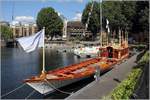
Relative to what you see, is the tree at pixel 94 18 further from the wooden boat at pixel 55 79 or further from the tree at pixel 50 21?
the wooden boat at pixel 55 79

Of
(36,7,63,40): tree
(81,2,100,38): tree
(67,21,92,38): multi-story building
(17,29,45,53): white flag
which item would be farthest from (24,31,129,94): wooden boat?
(67,21,92,38): multi-story building

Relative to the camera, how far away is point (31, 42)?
70.4ft

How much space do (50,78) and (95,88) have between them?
6.79m

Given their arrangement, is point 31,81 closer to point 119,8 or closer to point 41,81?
point 41,81

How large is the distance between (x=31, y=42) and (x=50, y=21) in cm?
11050

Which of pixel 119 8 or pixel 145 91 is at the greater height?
Answer: pixel 119 8

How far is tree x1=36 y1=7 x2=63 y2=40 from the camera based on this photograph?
130125 mm

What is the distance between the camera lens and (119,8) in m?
90.9

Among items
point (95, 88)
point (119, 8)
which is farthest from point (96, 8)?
point (95, 88)

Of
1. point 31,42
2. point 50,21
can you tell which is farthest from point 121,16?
point 31,42

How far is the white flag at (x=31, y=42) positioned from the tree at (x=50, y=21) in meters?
107

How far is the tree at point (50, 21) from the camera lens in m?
130

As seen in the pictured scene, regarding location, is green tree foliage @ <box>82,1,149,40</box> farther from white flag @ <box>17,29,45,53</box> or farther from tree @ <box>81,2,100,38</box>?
white flag @ <box>17,29,45,53</box>

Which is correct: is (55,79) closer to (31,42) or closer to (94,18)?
(31,42)
